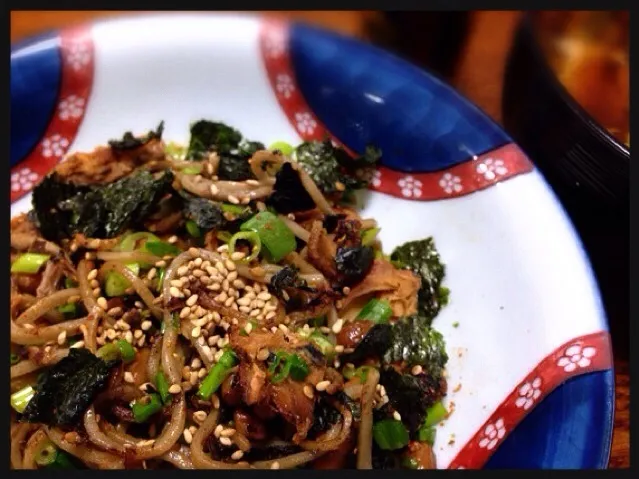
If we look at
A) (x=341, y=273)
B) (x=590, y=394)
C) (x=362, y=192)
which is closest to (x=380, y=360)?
(x=341, y=273)

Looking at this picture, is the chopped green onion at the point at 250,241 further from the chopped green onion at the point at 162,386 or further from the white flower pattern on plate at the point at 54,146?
the white flower pattern on plate at the point at 54,146

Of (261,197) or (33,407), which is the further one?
(261,197)

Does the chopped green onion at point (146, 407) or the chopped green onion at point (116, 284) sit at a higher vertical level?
the chopped green onion at point (116, 284)

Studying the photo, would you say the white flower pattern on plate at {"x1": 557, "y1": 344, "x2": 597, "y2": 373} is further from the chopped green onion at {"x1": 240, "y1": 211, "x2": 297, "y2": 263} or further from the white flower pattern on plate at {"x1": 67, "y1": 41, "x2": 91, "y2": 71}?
the white flower pattern on plate at {"x1": 67, "y1": 41, "x2": 91, "y2": 71}

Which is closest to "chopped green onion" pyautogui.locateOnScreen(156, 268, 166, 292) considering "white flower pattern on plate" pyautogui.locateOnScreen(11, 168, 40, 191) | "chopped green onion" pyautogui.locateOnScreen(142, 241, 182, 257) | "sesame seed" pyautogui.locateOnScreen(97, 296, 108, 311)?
"chopped green onion" pyautogui.locateOnScreen(142, 241, 182, 257)

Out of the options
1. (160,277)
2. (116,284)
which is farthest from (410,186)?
(116,284)

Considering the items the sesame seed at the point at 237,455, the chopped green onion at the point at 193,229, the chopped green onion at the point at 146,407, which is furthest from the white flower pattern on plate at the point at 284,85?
the sesame seed at the point at 237,455

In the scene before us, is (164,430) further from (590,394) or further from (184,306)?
(590,394)
